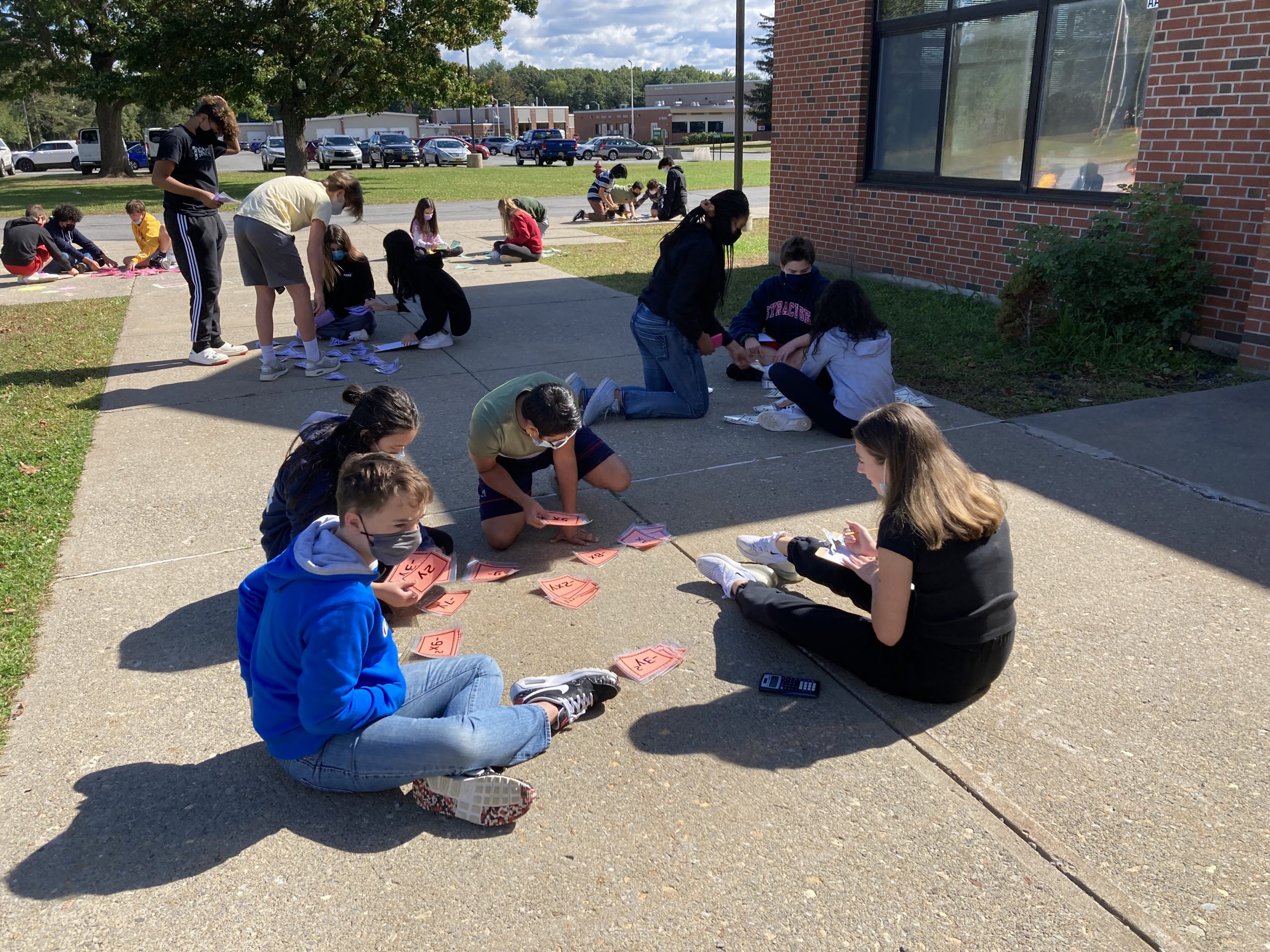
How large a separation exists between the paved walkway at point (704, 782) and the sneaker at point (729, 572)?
0.33ft

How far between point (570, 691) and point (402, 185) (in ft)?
100

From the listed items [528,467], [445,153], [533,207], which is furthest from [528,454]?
[445,153]

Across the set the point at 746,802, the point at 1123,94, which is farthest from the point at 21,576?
the point at 1123,94

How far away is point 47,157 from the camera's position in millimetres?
48812

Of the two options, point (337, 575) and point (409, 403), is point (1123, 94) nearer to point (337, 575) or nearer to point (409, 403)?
point (409, 403)

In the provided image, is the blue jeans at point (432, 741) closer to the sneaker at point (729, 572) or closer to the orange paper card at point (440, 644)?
the orange paper card at point (440, 644)

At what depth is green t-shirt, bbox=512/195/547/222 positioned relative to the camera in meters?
14.3

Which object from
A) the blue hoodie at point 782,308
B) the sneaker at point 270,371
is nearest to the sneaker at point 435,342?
the sneaker at point 270,371

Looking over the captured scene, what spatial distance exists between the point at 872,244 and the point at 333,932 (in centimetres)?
981

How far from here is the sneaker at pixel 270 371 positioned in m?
7.43

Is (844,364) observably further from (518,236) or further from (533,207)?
(533,207)

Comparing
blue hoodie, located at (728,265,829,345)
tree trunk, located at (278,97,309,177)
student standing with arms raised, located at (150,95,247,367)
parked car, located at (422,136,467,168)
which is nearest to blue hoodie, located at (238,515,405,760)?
blue hoodie, located at (728,265,829,345)

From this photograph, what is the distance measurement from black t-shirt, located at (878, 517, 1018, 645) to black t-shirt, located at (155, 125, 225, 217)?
6.45 metres

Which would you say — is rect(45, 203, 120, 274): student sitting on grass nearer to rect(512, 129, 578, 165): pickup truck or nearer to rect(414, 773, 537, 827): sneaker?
rect(414, 773, 537, 827): sneaker
